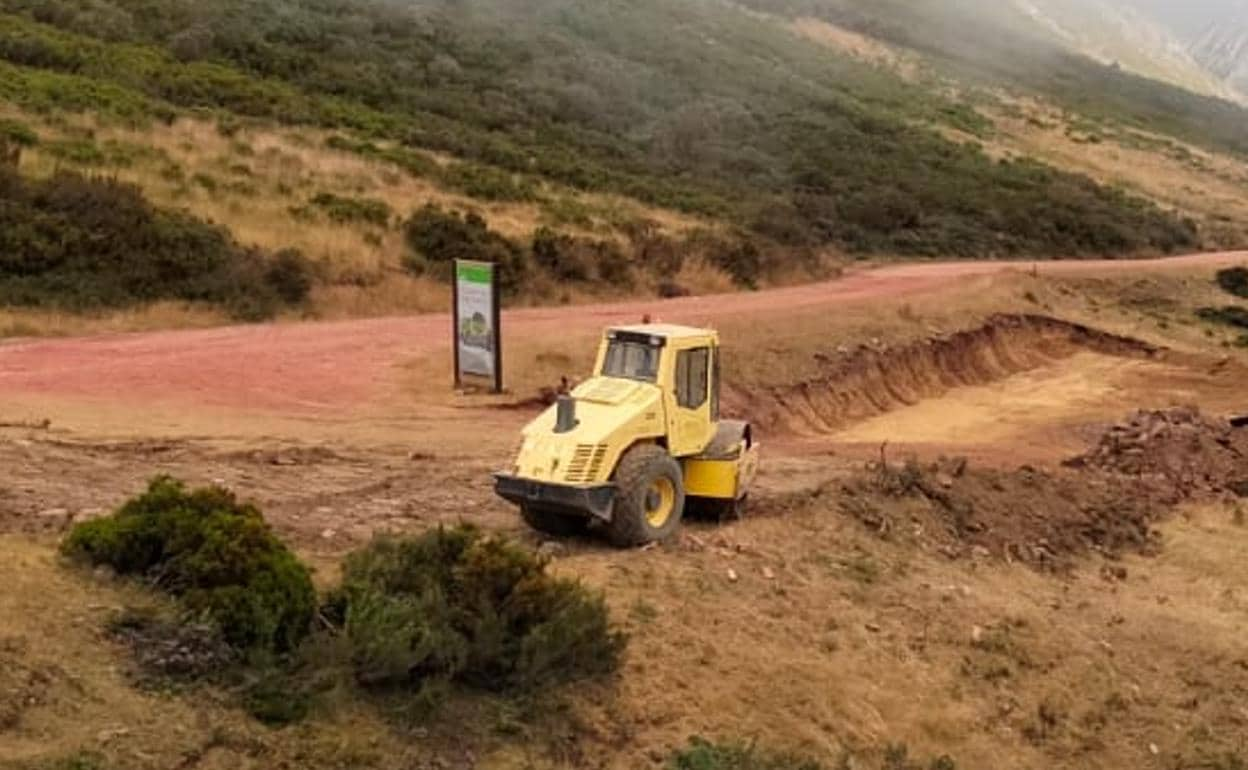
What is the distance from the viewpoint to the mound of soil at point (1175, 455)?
1992 centimetres

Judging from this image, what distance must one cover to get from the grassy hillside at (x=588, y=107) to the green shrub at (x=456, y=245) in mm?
5133

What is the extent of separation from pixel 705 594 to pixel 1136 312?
31020 mm

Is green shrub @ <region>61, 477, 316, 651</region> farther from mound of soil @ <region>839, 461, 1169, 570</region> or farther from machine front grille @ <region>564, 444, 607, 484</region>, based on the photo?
mound of soil @ <region>839, 461, 1169, 570</region>

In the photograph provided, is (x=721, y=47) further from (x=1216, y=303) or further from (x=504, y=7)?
(x=1216, y=303)

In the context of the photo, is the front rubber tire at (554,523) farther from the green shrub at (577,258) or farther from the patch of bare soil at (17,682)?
the green shrub at (577,258)

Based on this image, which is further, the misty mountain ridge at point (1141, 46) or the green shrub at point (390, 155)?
the misty mountain ridge at point (1141, 46)

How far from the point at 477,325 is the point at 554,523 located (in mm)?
8098

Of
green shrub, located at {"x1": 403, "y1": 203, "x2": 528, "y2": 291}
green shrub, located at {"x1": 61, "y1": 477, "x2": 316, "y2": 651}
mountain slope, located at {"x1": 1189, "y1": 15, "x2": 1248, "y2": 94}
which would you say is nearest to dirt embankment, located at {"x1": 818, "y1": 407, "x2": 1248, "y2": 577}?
green shrub, located at {"x1": 61, "y1": 477, "x2": 316, "y2": 651}

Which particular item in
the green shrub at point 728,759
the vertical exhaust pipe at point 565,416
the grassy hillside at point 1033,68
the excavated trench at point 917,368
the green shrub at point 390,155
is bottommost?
the excavated trench at point 917,368

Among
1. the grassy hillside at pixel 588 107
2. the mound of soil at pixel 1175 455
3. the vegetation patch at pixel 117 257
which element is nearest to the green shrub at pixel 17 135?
the vegetation patch at pixel 117 257

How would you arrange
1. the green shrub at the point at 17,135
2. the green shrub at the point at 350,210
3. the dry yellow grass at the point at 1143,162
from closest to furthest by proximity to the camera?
1. the green shrub at the point at 17,135
2. the green shrub at the point at 350,210
3. the dry yellow grass at the point at 1143,162

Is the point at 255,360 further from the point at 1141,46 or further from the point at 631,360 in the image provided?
the point at 1141,46

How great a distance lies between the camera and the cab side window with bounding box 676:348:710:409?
12797 millimetres

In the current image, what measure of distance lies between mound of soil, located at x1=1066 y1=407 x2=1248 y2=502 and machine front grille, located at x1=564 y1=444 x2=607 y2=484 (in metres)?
10.0
